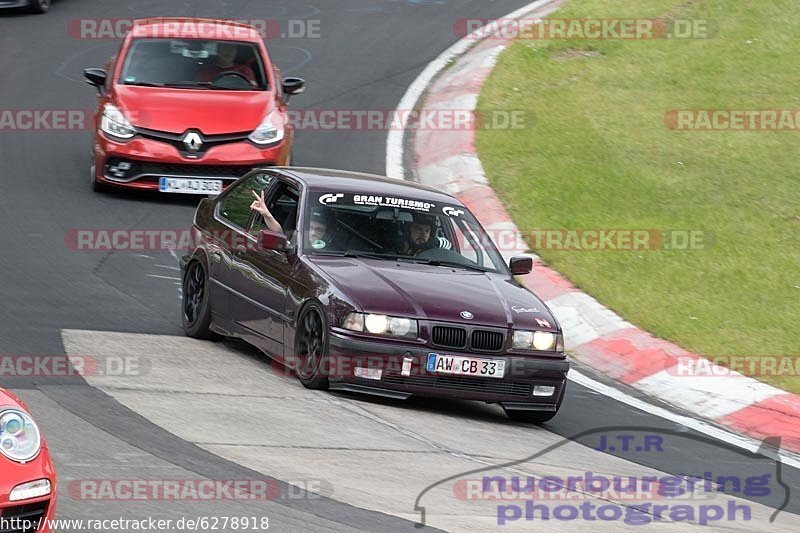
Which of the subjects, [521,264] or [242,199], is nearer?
[521,264]

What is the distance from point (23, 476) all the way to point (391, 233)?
199 inches

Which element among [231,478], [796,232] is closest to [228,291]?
[231,478]

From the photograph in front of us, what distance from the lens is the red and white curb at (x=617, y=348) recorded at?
33.1 feet

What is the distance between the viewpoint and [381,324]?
8.95m

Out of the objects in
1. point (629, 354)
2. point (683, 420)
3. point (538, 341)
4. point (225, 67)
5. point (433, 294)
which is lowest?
point (683, 420)

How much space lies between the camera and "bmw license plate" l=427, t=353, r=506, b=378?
8.95m

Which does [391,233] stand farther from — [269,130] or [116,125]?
[116,125]

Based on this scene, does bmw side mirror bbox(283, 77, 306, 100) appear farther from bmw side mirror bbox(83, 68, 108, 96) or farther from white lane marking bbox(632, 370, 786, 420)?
white lane marking bbox(632, 370, 786, 420)

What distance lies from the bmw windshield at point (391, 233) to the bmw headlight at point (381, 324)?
3.13 feet

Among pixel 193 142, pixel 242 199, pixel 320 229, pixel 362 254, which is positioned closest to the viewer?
pixel 362 254

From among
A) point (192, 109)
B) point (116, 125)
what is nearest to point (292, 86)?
point (192, 109)

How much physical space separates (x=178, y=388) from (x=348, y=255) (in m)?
1.57

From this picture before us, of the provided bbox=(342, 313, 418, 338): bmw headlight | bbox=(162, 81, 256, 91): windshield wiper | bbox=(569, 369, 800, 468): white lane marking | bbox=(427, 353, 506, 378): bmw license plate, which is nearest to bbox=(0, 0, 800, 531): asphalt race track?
bbox=(569, 369, 800, 468): white lane marking

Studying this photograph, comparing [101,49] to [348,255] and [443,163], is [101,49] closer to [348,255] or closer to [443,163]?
[443,163]
